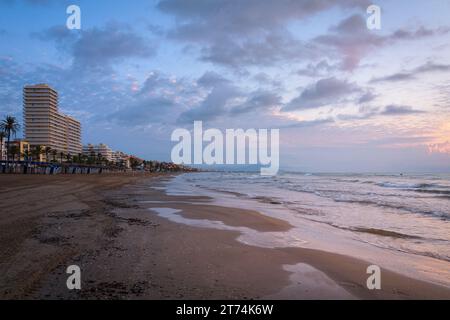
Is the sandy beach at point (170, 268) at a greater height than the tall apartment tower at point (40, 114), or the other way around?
the tall apartment tower at point (40, 114)

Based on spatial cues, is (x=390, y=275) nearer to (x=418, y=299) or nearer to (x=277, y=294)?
(x=418, y=299)

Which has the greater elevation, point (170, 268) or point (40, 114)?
point (40, 114)

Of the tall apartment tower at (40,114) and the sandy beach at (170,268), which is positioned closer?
the sandy beach at (170,268)

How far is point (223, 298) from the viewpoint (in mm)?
4234

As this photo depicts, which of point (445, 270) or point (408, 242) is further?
point (408, 242)

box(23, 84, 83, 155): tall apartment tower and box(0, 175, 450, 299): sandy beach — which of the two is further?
box(23, 84, 83, 155): tall apartment tower

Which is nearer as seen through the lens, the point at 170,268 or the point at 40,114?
the point at 170,268

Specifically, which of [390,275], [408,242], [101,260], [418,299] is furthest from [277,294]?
[408,242]

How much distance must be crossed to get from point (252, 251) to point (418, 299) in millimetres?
3305

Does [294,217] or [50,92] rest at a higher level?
[50,92]

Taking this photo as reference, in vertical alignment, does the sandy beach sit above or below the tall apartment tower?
below
